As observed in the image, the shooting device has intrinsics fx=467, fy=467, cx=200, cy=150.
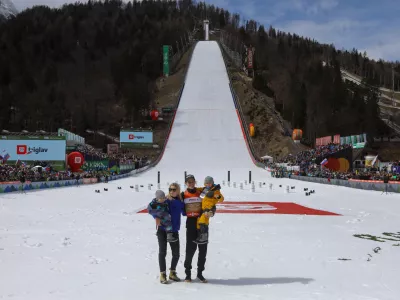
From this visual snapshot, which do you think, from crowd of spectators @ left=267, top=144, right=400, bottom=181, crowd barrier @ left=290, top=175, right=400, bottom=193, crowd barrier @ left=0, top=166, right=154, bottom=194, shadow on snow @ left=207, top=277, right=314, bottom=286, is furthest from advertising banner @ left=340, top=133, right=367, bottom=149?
shadow on snow @ left=207, top=277, right=314, bottom=286

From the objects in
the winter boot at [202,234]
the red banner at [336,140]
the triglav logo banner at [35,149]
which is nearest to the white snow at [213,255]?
the winter boot at [202,234]

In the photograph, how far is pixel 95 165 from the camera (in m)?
41.3

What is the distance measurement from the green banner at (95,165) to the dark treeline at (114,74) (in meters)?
35.1

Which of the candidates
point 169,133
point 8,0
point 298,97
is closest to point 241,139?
point 169,133

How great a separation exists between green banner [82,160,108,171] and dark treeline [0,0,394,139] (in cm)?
3510

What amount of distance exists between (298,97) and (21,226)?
74361 millimetres

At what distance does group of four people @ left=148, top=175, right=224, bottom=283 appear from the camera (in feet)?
21.0

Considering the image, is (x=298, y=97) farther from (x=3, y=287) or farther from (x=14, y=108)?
(x=3, y=287)

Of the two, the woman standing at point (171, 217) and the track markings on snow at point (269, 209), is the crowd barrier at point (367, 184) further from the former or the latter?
the woman standing at point (171, 217)

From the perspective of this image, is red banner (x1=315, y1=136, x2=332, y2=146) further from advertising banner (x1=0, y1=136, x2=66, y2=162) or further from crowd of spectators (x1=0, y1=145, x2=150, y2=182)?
advertising banner (x1=0, y1=136, x2=66, y2=162)

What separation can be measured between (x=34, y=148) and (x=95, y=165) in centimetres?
605

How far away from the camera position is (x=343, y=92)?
87625mm

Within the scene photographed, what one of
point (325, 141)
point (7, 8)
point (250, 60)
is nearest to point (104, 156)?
point (325, 141)

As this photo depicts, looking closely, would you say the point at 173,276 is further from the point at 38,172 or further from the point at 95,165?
the point at 95,165
